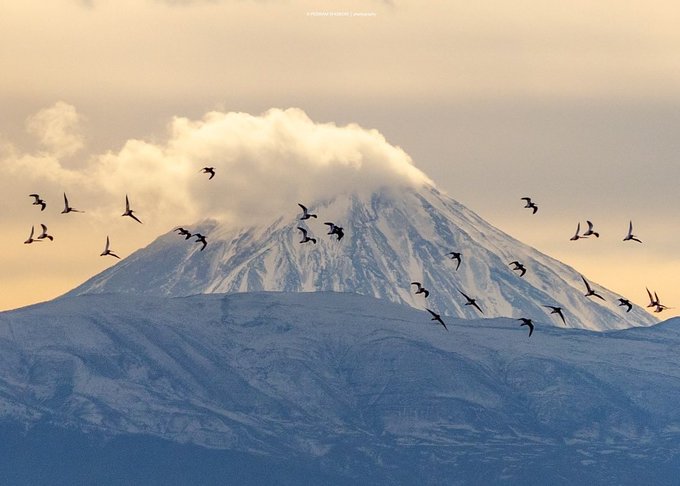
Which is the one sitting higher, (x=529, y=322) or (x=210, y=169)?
(x=210, y=169)

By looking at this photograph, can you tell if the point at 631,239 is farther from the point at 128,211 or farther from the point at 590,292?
the point at 128,211

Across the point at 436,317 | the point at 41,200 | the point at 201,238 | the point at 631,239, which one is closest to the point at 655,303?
the point at 631,239

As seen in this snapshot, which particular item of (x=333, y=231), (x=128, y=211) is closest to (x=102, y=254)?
(x=128, y=211)

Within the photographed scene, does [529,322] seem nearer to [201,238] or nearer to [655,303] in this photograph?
[655,303]

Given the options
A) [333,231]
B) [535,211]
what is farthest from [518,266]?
[333,231]

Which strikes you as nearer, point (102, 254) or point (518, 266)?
point (102, 254)

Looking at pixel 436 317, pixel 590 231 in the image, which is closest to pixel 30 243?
pixel 436 317

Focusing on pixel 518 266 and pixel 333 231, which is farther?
pixel 518 266
